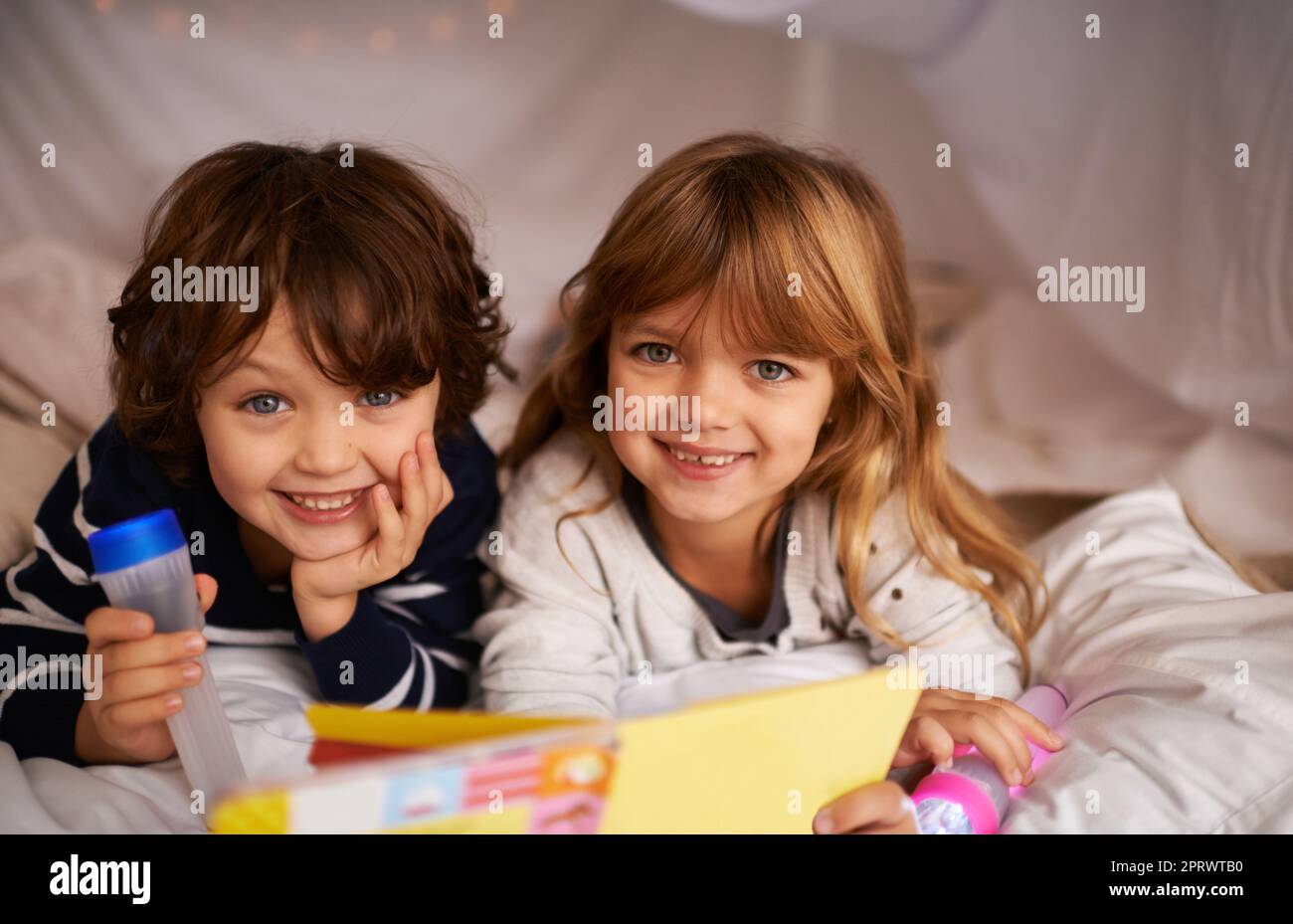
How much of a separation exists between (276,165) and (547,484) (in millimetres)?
A: 389

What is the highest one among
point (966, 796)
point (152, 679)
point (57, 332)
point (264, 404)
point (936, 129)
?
point (936, 129)

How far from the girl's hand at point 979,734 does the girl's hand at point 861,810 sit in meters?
0.18

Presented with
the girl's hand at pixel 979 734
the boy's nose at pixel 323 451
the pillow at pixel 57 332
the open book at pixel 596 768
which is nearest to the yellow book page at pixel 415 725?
the open book at pixel 596 768

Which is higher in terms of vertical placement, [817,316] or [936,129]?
[936,129]

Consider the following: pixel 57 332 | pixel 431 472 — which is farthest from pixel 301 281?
pixel 57 332

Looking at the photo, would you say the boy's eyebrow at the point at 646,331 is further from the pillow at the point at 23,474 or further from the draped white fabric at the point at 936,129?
the pillow at the point at 23,474

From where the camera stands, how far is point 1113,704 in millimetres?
1016

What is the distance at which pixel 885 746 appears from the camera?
29.9 inches

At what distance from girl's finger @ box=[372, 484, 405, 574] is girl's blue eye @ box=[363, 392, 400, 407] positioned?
0.22 feet

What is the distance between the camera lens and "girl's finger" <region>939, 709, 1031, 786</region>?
94cm

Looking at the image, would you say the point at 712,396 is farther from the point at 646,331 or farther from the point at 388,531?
the point at 388,531

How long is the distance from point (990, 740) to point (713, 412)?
346 mm

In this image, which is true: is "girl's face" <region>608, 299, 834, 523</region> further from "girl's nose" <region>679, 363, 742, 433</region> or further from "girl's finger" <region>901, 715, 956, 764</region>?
"girl's finger" <region>901, 715, 956, 764</region>

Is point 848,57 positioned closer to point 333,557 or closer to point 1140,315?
point 1140,315
